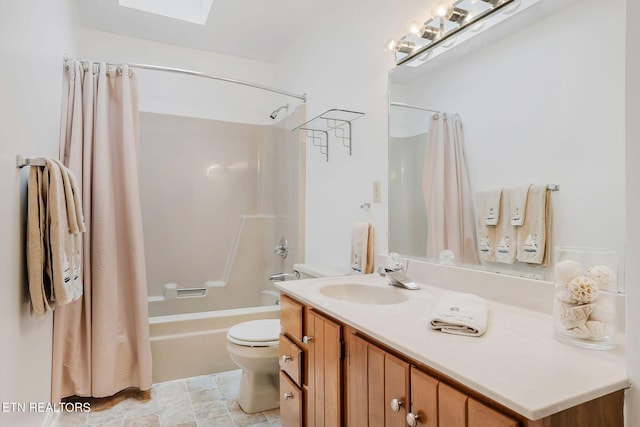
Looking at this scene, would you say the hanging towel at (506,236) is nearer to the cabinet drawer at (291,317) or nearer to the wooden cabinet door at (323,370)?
the wooden cabinet door at (323,370)

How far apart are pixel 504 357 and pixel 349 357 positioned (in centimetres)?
45

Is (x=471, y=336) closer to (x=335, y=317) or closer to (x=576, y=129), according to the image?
(x=335, y=317)

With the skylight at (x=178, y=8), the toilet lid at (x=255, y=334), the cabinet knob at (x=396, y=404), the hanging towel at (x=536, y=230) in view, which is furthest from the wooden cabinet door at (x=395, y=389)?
the skylight at (x=178, y=8)

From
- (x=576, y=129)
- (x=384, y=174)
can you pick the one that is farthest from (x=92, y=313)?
(x=576, y=129)

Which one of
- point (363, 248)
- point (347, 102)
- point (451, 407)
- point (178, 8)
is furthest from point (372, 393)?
point (178, 8)

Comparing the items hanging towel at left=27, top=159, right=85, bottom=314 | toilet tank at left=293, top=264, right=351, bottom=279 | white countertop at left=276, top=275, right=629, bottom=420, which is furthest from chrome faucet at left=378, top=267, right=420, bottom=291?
hanging towel at left=27, top=159, right=85, bottom=314

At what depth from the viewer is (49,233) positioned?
1.39 m

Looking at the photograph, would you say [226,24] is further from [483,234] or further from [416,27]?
[483,234]

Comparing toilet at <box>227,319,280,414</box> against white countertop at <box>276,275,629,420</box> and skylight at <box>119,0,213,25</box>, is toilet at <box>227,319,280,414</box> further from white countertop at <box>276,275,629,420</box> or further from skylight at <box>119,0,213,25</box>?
skylight at <box>119,0,213,25</box>

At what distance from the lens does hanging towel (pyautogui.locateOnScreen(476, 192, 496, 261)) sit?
50.6 inches

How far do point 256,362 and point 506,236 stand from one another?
4.51 ft

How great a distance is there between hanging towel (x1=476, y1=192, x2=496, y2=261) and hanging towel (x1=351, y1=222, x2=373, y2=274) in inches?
24.9

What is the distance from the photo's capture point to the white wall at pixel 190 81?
9.49 feet

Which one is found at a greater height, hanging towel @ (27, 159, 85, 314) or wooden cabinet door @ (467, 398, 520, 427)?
hanging towel @ (27, 159, 85, 314)
